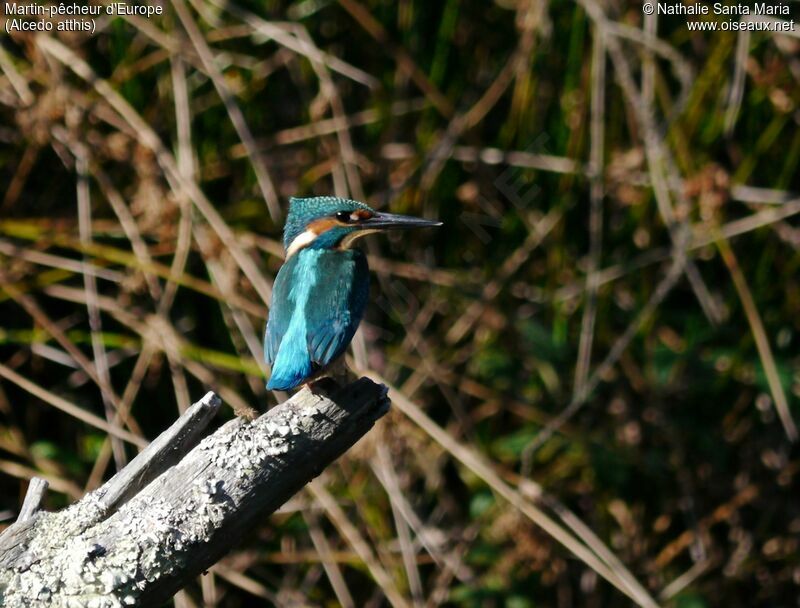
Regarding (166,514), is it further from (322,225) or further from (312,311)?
(322,225)

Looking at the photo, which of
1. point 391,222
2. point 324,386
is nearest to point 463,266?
point 391,222

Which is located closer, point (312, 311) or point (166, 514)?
point (166, 514)

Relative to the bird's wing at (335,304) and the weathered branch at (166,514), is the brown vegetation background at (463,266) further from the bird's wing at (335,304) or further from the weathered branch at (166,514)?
the weathered branch at (166,514)

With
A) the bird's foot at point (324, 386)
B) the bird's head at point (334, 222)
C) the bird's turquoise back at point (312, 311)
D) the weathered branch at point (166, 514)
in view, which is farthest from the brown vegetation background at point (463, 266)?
the weathered branch at point (166, 514)

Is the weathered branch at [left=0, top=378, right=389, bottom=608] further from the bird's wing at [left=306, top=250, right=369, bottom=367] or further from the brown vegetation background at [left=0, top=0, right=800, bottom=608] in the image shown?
the brown vegetation background at [left=0, top=0, right=800, bottom=608]

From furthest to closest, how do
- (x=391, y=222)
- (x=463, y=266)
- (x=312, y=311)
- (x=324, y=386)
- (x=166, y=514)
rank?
(x=463, y=266), (x=391, y=222), (x=312, y=311), (x=324, y=386), (x=166, y=514)

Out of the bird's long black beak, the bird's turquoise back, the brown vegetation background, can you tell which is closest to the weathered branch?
the bird's turquoise back

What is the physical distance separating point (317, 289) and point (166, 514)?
80 centimetres

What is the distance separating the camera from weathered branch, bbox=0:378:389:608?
4.34ft

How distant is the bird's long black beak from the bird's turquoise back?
0.09m

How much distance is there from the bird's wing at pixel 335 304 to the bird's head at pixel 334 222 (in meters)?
0.09

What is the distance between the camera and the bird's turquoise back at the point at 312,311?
6.10 feet

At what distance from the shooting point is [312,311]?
2.00 metres

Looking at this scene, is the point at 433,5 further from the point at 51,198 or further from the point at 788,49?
the point at 51,198
